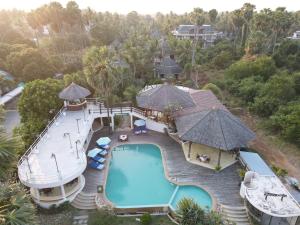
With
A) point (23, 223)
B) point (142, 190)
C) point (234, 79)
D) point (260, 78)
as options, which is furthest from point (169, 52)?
point (23, 223)

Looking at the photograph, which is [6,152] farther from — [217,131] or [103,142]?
[217,131]

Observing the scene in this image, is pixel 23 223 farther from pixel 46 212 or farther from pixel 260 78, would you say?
pixel 260 78

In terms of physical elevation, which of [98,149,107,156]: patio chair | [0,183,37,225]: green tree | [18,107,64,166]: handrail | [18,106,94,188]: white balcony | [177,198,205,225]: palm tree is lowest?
[98,149,107,156]: patio chair

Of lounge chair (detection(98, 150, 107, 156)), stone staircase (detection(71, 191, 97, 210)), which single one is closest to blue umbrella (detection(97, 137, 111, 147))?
lounge chair (detection(98, 150, 107, 156))

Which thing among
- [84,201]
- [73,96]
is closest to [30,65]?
[73,96]

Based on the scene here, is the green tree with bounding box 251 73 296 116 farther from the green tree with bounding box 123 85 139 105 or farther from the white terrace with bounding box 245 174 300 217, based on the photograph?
the green tree with bounding box 123 85 139 105

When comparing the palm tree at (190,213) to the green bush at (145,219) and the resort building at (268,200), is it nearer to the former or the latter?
the green bush at (145,219)
